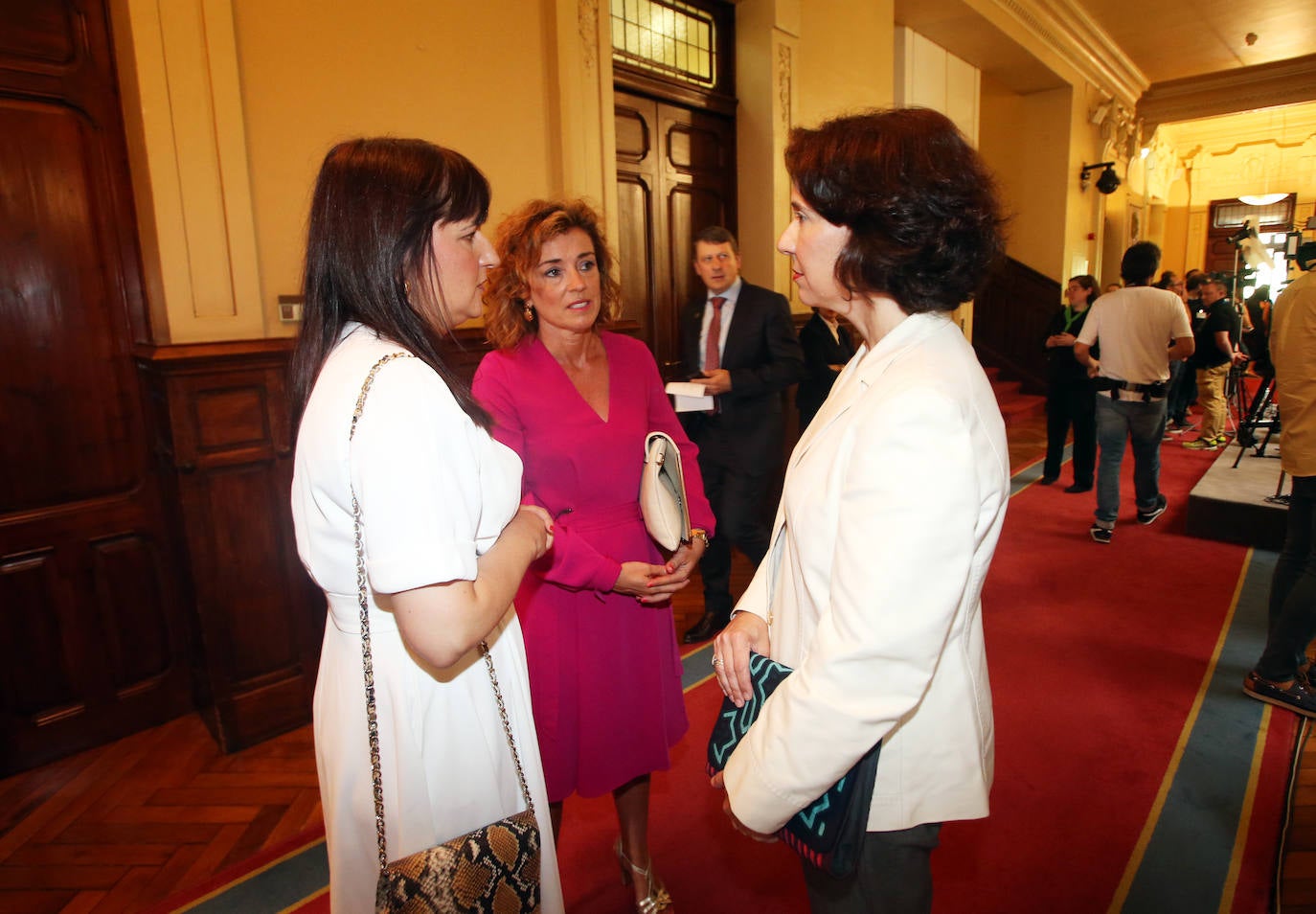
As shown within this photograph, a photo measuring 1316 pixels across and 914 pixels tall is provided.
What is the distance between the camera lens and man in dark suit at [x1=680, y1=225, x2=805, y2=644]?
3588 mm

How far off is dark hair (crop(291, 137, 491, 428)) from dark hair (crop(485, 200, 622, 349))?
30.9 inches

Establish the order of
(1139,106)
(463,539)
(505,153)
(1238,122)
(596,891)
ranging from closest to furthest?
1. (463,539)
2. (596,891)
3. (505,153)
4. (1139,106)
5. (1238,122)

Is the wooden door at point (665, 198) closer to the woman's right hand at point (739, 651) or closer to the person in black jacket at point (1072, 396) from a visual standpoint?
the person in black jacket at point (1072, 396)

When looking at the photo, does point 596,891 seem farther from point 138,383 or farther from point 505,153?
point 505,153

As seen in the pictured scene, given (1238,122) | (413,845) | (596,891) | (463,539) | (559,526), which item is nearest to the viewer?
(463,539)

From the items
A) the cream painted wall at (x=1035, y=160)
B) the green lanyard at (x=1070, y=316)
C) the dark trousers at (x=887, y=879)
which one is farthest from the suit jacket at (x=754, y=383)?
the cream painted wall at (x=1035, y=160)

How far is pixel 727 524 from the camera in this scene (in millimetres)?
3578

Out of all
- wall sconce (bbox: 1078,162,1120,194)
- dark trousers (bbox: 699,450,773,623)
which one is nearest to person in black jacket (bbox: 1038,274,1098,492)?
dark trousers (bbox: 699,450,773,623)

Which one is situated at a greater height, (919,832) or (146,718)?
(919,832)

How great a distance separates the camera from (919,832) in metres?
1.15

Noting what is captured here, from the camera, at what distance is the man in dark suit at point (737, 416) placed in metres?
3.59

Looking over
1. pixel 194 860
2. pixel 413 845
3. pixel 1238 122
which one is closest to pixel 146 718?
pixel 194 860

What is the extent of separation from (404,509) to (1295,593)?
124 inches

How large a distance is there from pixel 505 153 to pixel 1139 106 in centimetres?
1273
